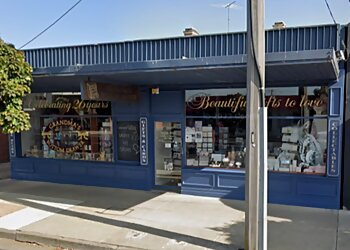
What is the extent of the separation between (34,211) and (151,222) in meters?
2.82

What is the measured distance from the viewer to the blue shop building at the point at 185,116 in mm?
7078

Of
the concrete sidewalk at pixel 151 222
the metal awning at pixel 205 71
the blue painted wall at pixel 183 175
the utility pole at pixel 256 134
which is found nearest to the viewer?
the utility pole at pixel 256 134

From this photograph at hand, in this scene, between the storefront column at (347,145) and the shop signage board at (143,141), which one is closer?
the storefront column at (347,145)

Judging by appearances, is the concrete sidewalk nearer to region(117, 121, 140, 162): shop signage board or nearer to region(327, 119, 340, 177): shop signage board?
region(327, 119, 340, 177): shop signage board

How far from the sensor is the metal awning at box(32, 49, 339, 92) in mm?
5829

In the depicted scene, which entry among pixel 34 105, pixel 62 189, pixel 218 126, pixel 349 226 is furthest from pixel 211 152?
pixel 34 105

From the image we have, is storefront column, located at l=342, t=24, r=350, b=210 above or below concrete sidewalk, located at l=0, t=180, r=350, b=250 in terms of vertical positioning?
above

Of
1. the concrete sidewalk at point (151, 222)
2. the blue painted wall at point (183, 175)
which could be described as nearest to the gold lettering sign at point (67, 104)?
the blue painted wall at point (183, 175)

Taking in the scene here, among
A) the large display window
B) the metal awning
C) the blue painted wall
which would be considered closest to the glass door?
Result: the blue painted wall

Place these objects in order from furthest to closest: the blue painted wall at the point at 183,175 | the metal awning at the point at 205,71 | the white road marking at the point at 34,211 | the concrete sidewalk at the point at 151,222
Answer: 1. the blue painted wall at the point at 183,175
2. the white road marking at the point at 34,211
3. the concrete sidewalk at the point at 151,222
4. the metal awning at the point at 205,71

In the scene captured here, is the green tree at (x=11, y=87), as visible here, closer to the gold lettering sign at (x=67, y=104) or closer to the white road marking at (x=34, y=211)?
the white road marking at (x=34, y=211)

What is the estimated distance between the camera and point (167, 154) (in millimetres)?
9719

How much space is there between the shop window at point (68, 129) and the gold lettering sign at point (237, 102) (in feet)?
8.94

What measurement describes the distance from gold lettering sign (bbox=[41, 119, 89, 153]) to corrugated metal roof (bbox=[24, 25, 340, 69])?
1985mm
